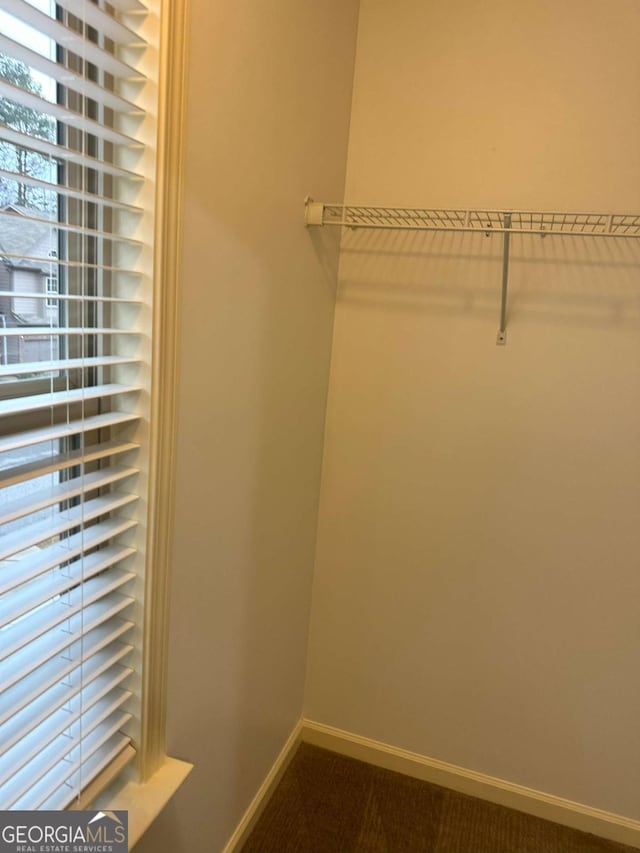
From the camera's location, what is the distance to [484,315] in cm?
175

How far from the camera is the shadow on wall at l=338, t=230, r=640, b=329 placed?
163 cm

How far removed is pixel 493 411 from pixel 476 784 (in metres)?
1.26

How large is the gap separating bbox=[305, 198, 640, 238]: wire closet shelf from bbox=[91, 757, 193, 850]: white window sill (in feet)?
4.43

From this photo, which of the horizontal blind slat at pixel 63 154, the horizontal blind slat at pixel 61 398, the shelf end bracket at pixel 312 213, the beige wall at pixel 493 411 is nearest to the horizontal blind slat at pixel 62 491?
the horizontal blind slat at pixel 61 398

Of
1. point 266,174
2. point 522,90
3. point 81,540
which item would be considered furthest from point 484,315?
point 81,540

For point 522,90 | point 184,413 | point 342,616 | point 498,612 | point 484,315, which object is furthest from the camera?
point 342,616

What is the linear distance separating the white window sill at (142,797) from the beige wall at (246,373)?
0.08 meters

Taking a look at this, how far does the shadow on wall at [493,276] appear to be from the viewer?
1627mm

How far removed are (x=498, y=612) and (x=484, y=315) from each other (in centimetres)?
94

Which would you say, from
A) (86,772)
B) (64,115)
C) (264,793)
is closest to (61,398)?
(64,115)

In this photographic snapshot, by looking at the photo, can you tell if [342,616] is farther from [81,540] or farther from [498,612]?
[81,540]

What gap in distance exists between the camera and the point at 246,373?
1.37 meters

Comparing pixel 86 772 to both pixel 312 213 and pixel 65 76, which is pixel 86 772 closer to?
pixel 65 76

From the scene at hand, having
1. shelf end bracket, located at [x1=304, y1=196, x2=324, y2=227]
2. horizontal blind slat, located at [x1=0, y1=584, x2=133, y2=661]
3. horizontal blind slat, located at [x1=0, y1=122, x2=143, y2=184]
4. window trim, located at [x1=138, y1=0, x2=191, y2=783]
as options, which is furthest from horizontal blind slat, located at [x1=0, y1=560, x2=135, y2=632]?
shelf end bracket, located at [x1=304, y1=196, x2=324, y2=227]
